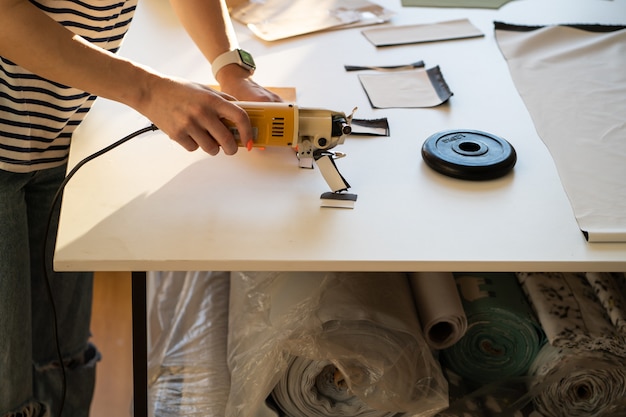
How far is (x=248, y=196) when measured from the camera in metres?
1.21

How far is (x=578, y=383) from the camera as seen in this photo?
1.43 meters

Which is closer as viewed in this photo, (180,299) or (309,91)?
(309,91)

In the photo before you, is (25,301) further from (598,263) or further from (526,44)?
(526,44)

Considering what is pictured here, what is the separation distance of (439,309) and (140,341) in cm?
54

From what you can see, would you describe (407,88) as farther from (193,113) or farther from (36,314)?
(36,314)

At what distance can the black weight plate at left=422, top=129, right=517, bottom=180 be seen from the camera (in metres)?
1.26

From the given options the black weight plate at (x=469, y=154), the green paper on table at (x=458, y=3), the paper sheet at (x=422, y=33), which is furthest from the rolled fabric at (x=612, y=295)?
the green paper on table at (x=458, y=3)

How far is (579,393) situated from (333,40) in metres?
0.91

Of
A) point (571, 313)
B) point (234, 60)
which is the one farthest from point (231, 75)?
point (571, 313)

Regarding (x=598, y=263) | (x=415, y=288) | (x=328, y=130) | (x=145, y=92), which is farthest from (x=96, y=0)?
(x=598, y=263)

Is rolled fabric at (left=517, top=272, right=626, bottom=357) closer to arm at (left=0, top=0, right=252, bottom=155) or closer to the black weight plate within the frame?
the black weight plate

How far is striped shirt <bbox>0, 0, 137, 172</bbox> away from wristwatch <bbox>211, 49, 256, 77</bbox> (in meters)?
0.19

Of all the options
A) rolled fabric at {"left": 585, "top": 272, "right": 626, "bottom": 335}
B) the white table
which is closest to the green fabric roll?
rolled fabric at {"left": 585, "top": 272, "right": 626, "bottom": 335}

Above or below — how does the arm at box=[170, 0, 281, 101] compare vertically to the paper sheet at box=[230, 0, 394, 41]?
above
